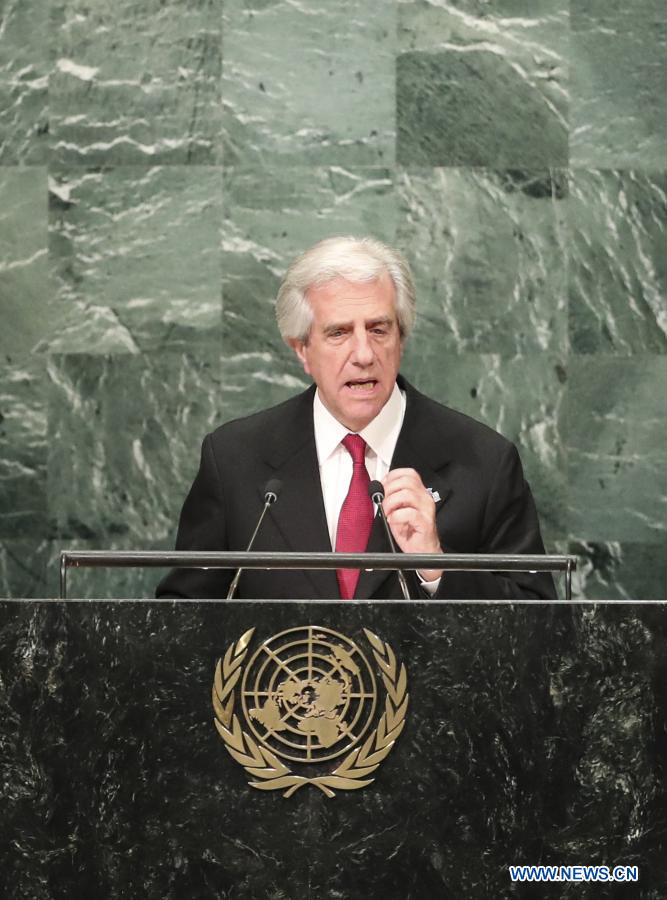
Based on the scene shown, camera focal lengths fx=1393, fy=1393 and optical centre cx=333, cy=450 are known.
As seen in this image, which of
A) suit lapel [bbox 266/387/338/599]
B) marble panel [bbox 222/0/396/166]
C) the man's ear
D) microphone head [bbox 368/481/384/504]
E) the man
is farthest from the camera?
marble panel [bbox 222/0/396/166]

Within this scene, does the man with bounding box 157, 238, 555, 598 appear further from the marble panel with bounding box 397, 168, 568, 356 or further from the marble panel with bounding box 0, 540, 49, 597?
the marble panel with bounding box 0, 540, 49, 597

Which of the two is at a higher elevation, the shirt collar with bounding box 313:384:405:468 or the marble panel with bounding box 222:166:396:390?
the marble panel with bounding box 222:166:396:390

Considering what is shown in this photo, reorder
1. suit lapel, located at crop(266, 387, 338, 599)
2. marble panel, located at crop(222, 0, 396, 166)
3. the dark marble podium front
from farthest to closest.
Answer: marble panel, located at crop(222, 0, 396, 166)
suit lapel, located at crop(266, 387, 338, 599)
the dark marble podium front

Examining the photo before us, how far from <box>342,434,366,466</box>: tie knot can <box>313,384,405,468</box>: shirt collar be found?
0.01 m

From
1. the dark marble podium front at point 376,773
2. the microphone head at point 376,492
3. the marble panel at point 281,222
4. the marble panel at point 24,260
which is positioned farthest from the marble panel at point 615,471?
the dark marble podium front at point 376,773

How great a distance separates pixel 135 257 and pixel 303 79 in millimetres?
831

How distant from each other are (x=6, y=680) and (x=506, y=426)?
9.32 feet

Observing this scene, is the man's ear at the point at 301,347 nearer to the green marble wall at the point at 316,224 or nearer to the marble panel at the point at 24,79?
the green marble wall at the point at 316,224

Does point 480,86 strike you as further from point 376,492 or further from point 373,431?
point 376,492

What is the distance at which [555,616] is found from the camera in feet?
7.14

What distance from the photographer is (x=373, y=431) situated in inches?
128

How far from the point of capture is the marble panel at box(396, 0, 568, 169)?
472 centimetres

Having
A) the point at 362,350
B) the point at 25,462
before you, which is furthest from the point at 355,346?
the point at 25,462

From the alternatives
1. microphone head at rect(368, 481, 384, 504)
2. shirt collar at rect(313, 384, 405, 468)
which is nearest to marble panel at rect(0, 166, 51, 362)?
shirt collar at rect(313, 384, 405, 468)
